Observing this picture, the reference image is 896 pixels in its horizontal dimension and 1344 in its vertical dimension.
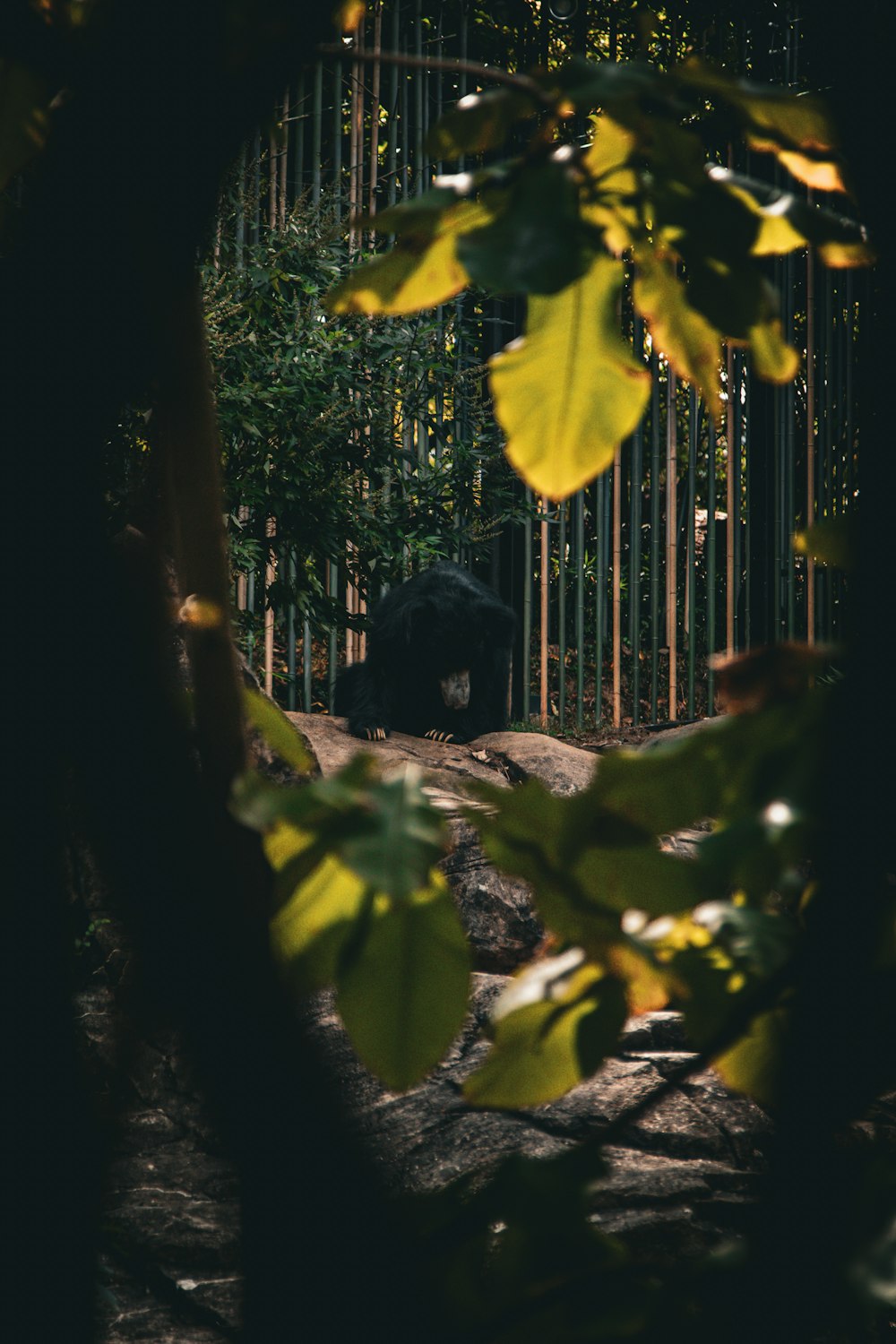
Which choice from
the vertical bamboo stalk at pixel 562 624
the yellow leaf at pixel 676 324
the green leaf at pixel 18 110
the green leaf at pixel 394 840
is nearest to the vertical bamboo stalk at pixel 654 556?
the vertical bamboo stalk at pixel 562 624

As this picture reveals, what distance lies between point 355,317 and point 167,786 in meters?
5.58

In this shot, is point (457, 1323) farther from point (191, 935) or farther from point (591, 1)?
point (591, 1)

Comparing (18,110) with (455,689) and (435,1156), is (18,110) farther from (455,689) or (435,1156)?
(455,689)

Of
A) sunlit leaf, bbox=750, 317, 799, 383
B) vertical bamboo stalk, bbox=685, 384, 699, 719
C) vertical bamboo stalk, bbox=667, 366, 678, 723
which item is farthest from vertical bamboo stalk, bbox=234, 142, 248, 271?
sunlit leaf, bbox=750, 317, 799, 383

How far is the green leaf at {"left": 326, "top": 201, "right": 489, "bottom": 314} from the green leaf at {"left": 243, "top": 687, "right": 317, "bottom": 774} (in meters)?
0.19

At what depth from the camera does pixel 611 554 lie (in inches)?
348

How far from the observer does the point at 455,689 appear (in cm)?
580

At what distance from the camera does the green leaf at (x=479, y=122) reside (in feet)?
1.68

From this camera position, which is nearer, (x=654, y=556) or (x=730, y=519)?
(x=654, y=556)

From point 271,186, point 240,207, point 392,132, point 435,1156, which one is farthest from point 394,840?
point 392,132

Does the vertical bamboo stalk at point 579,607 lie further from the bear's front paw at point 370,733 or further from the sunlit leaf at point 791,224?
the sunlit leaf at point 791,224

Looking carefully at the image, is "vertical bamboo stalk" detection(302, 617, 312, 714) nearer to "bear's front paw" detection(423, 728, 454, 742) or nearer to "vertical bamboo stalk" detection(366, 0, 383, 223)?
"bear's front paw" detection(423, 728, 454, 742)

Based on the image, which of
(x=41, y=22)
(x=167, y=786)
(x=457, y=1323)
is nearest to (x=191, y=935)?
(x=167, y=786)

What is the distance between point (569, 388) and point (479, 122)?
123mm
